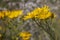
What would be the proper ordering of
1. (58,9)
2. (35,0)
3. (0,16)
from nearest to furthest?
(0,16), (58,9), (35,0)

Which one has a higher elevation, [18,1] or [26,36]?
[26,36]

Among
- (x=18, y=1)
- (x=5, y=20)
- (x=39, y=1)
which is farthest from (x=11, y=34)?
(x=18, y=1)

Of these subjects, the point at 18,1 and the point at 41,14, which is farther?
the point at 18,1

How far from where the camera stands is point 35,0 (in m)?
3.44

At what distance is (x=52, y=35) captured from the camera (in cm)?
147

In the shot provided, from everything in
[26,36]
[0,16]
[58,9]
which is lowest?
[58,9]

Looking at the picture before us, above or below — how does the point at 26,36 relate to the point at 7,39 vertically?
above

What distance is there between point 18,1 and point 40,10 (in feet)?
7.54

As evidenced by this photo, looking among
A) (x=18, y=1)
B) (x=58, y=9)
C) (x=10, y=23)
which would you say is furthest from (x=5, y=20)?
(x=18, y=1)

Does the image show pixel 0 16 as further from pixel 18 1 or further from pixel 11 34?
pixel 18 1

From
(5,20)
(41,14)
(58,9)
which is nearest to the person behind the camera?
(41,14)

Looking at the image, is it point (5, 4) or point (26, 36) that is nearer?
point (26, 36)

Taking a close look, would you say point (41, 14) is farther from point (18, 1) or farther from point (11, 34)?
point (18, 1)

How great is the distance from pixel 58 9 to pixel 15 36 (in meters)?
0.99
